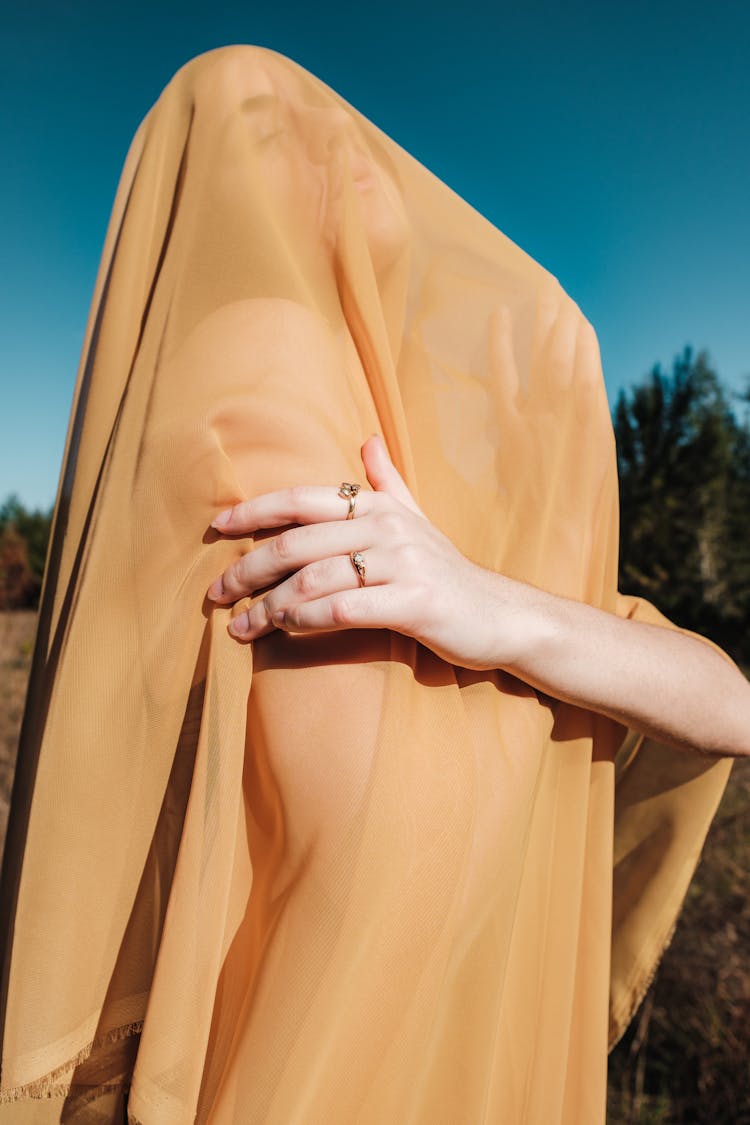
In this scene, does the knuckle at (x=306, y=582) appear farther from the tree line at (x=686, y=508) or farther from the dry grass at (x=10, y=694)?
the tree line at (x=686, y=508)

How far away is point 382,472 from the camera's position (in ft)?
2.95

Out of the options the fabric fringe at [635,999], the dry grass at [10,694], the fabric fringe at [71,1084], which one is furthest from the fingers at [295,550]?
the dry grass at [10,694]

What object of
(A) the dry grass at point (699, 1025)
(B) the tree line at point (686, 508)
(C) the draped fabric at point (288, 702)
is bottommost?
(A) the dry grass at point (699, 1025)

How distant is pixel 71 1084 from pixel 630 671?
95 cm

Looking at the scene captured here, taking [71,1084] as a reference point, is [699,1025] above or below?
below

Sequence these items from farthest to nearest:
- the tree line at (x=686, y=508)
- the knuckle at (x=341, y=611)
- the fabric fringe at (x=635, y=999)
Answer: the tree line at (x=686, y=508)
the fabric fringe at (x=635, y=999)
the knuckle at (x=341, y=611)

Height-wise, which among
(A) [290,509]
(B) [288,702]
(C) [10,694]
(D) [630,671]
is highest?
(A) [290,509]

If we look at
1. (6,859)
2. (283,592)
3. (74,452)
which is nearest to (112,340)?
(74,452)

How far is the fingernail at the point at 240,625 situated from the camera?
2.74ft

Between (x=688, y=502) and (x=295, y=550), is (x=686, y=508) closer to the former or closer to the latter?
(x=688, y=502)

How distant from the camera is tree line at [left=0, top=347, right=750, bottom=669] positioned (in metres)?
12.7

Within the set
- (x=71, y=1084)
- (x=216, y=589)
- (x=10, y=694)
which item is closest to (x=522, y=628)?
(x=216, y=589)

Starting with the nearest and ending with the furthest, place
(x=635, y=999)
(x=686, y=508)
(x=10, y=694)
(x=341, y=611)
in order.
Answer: (x=341, y=611), (x=635, y=999), (x=10, y=694), (x=686, y=508)

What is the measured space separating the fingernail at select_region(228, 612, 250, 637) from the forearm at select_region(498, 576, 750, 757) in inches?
13.0
